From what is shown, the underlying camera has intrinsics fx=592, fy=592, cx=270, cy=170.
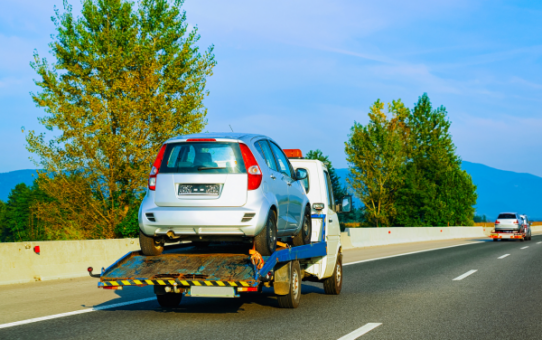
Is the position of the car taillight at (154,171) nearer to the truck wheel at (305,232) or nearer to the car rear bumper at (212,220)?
the car rear bumper at (212,220)

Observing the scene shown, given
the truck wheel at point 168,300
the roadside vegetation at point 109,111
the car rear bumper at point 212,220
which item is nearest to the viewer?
the car rear bumper at point 212,220

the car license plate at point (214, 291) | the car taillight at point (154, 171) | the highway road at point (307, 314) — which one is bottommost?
the highway road at point (307, 314)

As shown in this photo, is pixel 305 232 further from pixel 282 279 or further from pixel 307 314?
pixel 307 314

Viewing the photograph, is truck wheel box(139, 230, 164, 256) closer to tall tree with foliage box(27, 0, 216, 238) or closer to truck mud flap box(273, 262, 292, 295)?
truck mud flap box(273, 262, 292, 295)

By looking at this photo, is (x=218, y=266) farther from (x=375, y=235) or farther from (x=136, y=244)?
(x=375, y=235)

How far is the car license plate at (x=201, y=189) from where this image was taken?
23.0 feet

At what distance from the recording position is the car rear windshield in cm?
721

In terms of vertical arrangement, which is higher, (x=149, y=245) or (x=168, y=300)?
(x=149, y=245)

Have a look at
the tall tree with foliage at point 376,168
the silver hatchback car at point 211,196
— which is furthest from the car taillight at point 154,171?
the tall tree with foliage at point 376,168

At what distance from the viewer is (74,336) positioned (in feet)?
20.2

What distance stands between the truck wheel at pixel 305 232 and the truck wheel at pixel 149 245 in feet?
7.11

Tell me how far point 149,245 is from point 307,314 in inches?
91.3

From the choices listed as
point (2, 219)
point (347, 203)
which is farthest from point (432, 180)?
point (2, 219)

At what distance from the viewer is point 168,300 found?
8.58 meters
